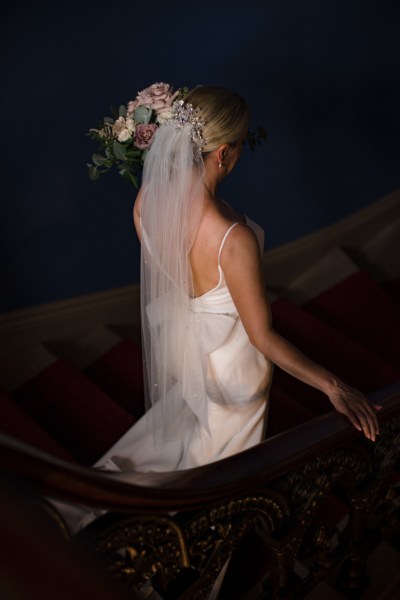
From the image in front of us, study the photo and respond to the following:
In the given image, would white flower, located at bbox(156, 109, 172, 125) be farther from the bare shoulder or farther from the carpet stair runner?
the carpet stair runner

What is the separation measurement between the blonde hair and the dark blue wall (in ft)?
4.66

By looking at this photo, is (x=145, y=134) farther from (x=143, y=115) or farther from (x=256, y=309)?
(x=256, y=309)

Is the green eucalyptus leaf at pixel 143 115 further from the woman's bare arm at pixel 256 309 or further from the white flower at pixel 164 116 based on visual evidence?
the woman's bare arm at pixel 256 309

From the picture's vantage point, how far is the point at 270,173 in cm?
504

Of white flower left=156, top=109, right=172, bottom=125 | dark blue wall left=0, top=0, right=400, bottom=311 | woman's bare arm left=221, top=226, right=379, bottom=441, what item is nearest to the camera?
woman's bare arm left=221, top=226, right=379, bottom=441

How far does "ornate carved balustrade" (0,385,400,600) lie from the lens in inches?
61.7

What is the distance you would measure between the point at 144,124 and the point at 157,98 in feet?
0.39

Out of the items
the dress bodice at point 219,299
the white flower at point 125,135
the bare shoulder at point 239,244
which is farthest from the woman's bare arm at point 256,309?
the white flower at point 125,135

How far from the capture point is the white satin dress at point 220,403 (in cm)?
303

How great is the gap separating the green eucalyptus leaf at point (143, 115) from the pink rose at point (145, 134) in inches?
1.2

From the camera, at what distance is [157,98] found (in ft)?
9.45

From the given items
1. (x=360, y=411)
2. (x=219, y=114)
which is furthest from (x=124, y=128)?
(x=360, y=411)

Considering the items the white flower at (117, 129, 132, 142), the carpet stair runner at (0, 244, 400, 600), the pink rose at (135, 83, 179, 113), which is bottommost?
the carpet stair runner at (0, 244, 400, 600)

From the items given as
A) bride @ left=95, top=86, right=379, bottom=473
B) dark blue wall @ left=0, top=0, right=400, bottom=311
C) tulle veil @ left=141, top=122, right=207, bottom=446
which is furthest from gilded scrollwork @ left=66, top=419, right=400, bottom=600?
dark blue wall @ left=0, top=0, right=400, bottom=311
